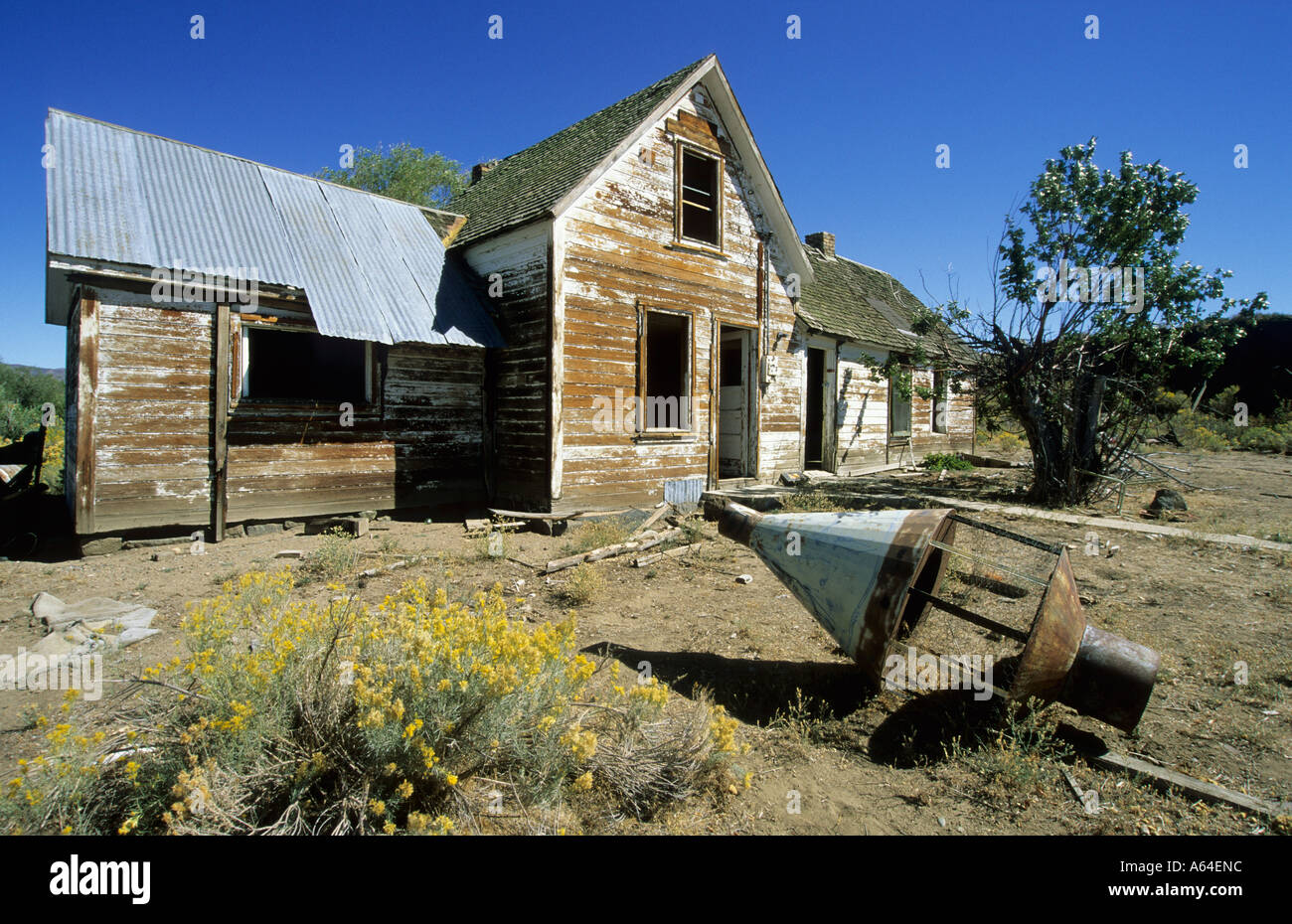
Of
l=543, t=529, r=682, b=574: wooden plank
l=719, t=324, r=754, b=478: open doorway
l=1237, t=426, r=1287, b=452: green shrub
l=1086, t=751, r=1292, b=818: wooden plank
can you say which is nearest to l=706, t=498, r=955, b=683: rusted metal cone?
l=1086, t=751, r=1292, b=818: wooden plank

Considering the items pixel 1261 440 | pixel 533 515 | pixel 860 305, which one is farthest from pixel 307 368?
pixel 1261 440

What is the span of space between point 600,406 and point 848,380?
777 centimetres

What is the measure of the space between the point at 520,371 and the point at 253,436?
3.69 m

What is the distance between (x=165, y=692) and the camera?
9.83ft

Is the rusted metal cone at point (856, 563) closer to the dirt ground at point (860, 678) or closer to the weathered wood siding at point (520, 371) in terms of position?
the dirt ground at point (860, 678)

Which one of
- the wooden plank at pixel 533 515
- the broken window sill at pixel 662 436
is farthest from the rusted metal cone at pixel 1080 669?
the broken window sill at pixel 662 436

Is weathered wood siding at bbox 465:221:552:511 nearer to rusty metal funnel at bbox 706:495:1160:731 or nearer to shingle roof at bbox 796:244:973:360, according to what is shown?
rusty metal funnel at bbox 706:495:1160:731

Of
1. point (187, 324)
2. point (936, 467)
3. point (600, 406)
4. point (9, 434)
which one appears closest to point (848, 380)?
point (936, 467)

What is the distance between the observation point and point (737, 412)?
40.3ft

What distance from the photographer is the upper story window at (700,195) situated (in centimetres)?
1068

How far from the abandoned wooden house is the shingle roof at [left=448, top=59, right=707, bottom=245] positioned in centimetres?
8

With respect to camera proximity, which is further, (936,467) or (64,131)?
(936,467)

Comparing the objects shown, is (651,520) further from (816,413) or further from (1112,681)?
(816,413)
